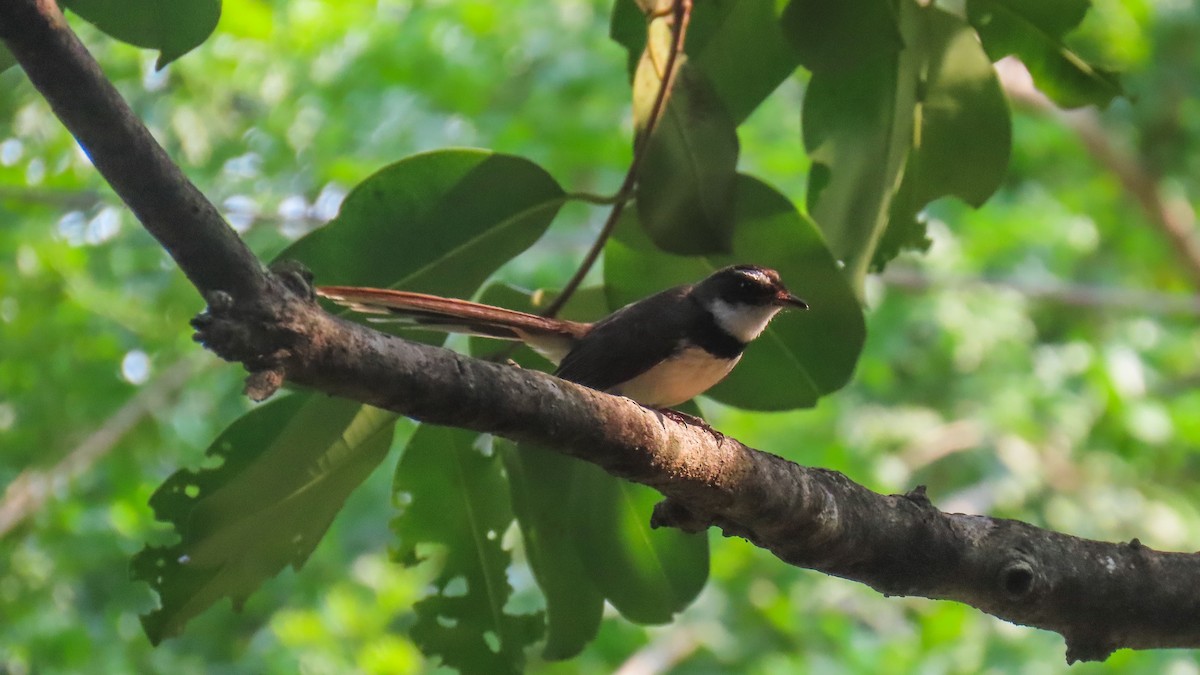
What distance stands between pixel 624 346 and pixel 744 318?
0.35 metres

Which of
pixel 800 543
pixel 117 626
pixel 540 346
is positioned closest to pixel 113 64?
pixel 117 626

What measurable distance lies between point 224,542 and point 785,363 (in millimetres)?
1484

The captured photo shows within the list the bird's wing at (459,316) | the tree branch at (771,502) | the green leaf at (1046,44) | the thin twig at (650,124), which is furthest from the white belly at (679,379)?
the green leaf at (1046,44)

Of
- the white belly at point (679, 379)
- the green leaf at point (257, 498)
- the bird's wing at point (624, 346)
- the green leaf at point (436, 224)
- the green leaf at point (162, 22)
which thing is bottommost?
the white belly at point (679, 379)

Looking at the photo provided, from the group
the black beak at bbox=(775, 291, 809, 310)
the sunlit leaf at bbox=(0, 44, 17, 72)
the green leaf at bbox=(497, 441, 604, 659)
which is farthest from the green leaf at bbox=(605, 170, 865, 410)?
the sunlit leaf at bbox=(0, 44, 17, 72)

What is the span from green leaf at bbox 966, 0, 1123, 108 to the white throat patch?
0.89 meters

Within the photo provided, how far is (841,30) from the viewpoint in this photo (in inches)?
107

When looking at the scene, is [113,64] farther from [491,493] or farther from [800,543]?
[800,543]

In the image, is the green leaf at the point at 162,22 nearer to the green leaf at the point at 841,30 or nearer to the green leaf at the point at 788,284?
the green leaf at the point at 788,284

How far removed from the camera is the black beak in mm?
3170

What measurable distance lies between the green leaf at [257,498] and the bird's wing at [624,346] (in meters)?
0.80

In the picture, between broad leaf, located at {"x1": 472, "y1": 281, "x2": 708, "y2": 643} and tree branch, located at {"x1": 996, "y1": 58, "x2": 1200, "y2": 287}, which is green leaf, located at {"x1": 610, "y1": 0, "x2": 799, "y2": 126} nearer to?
broad leaf, located at {"x1": 472, "y1": 281, "x2": 708, "y2": 643}

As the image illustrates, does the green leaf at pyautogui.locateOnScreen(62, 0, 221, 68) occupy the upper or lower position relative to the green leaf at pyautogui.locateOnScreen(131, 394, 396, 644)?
upper

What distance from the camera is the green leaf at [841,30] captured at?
2713 millimetres
